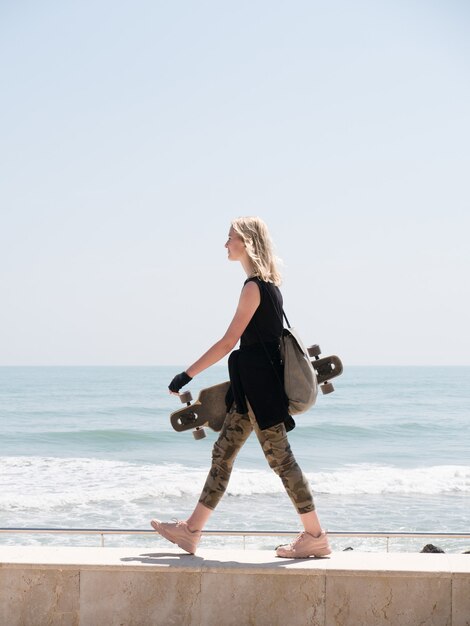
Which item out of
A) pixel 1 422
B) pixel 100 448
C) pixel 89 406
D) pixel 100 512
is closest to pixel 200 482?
pixel 100 512

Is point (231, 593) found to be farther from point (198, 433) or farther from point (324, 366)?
point (324, 366)

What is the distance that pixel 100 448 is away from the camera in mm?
24922

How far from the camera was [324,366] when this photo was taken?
4086 millimetres

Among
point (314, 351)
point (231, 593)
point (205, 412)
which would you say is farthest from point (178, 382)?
point (231, 593)

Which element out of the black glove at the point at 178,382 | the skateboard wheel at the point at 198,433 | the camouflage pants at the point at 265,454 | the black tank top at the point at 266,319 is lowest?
the camouflage pants at the point at 265,454

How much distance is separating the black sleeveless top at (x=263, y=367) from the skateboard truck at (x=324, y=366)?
11.4 inches

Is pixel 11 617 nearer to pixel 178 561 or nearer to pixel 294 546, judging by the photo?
pixel 178 561

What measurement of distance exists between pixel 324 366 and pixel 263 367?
1.39 ft

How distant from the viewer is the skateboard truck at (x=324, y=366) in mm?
4051

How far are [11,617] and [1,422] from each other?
2977cm

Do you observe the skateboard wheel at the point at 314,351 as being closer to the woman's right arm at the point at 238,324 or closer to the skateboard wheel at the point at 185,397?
the woman's right arm at the point at 238,324

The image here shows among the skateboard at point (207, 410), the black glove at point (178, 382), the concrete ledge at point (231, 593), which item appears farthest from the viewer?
the skateboard at point (207, 410)

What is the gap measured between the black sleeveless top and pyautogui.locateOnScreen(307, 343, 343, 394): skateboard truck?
289mm

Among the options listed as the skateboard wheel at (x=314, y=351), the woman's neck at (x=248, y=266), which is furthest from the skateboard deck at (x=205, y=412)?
the woman's neck at (x=248, y=266)
